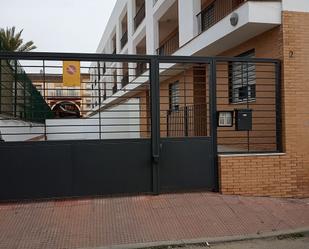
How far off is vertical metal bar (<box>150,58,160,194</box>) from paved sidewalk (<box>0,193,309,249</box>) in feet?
1.22

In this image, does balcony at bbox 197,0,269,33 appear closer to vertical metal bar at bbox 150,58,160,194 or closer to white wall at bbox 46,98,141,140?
white wall at bbox 46,98,141,140

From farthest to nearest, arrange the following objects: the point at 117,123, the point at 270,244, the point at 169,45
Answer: the point at 169,45, the point at 117,123, the point at 270,244

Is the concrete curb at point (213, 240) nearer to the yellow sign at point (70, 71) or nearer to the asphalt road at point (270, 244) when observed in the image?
the asphalt road at point (270, 244)

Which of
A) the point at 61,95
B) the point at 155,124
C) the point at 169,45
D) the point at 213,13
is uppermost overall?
the point at 169,45

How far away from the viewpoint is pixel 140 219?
24.0 feet

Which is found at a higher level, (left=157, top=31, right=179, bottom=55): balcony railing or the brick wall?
(left=157, top=31, right=179, bottom=55): balcony railing

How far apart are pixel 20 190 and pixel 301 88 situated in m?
6.05

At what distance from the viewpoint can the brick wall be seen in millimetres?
8828

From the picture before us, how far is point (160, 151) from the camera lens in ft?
27.9

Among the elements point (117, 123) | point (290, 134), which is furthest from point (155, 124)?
point (117, 123)

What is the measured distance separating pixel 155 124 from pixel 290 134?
2907 millimetres

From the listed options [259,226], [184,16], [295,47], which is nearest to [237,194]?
[259,226]

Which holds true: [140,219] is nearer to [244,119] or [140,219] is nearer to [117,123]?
[244,119]

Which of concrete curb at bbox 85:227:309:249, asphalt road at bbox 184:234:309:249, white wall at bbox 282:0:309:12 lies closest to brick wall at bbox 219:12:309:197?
white wall at bbox 282:0:309:12
